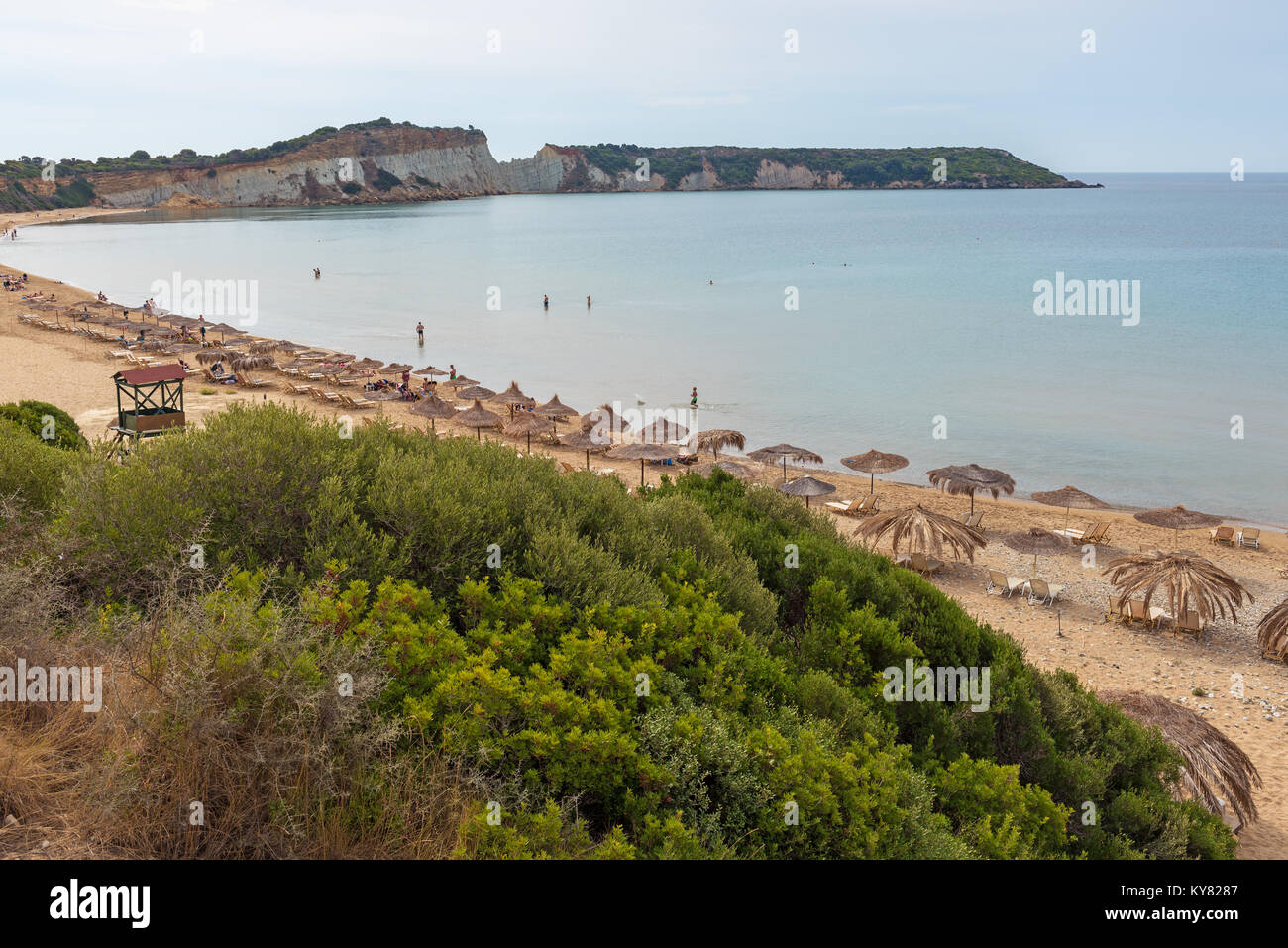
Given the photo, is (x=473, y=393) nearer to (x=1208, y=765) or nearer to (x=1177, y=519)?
(x=1177, y=519)

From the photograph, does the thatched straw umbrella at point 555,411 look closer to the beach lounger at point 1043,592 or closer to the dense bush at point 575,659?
the beach lounger at point 1043,592

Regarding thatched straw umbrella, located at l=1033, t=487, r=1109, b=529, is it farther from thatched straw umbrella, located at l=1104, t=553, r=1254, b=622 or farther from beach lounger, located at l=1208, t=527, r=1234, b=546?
thatched straw umbrella, located at l=1104, t=553, r=1254, b=622

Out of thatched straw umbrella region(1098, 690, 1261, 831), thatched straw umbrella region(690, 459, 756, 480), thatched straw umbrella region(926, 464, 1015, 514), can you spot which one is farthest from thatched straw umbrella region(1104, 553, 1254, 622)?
thatched straw umbrella region(690, 459, 756, 480)

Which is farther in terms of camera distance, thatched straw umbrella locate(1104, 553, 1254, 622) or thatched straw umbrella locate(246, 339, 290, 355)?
thatched straw umbrella locate(246, 339, 290, 355)

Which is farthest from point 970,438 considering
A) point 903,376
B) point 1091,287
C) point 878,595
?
point 1091,287

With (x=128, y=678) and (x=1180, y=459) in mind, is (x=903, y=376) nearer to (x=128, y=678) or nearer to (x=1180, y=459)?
(x=1180, y=459)
